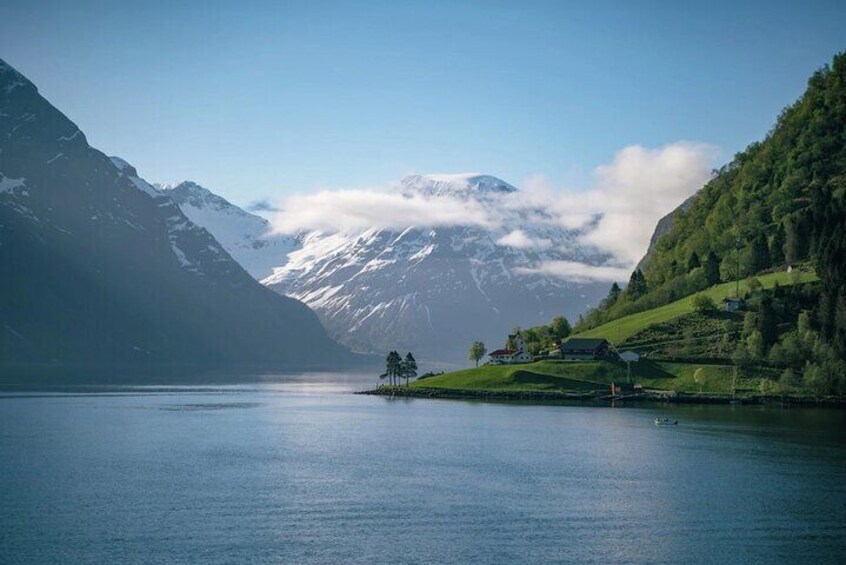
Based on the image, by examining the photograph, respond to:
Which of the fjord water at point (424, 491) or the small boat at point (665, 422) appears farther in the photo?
the small boat at point (665, 422)

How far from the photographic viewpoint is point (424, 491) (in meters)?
96.6

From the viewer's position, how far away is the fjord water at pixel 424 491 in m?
75.6

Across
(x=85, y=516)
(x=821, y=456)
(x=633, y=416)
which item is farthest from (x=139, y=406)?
(x=821, y=456)

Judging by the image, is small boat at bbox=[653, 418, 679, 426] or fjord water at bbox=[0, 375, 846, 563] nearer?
fjord water at bbox=[0, 375, 846, 563]

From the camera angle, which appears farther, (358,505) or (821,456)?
(821,456)

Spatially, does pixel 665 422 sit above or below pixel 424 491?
above

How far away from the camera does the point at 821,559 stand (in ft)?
242

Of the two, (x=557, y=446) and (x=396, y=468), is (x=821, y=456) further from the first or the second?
(x=396, y=468)

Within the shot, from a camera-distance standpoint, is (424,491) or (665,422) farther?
(665,422)

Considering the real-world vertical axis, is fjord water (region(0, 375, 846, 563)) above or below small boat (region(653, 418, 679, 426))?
below

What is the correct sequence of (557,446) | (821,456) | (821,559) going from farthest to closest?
(557,446) < (821,456) < (821,559)

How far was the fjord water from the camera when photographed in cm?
7562

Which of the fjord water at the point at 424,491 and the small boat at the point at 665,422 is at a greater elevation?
the small boat at the point at 665,422

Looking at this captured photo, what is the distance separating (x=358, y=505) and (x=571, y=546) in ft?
70.5
